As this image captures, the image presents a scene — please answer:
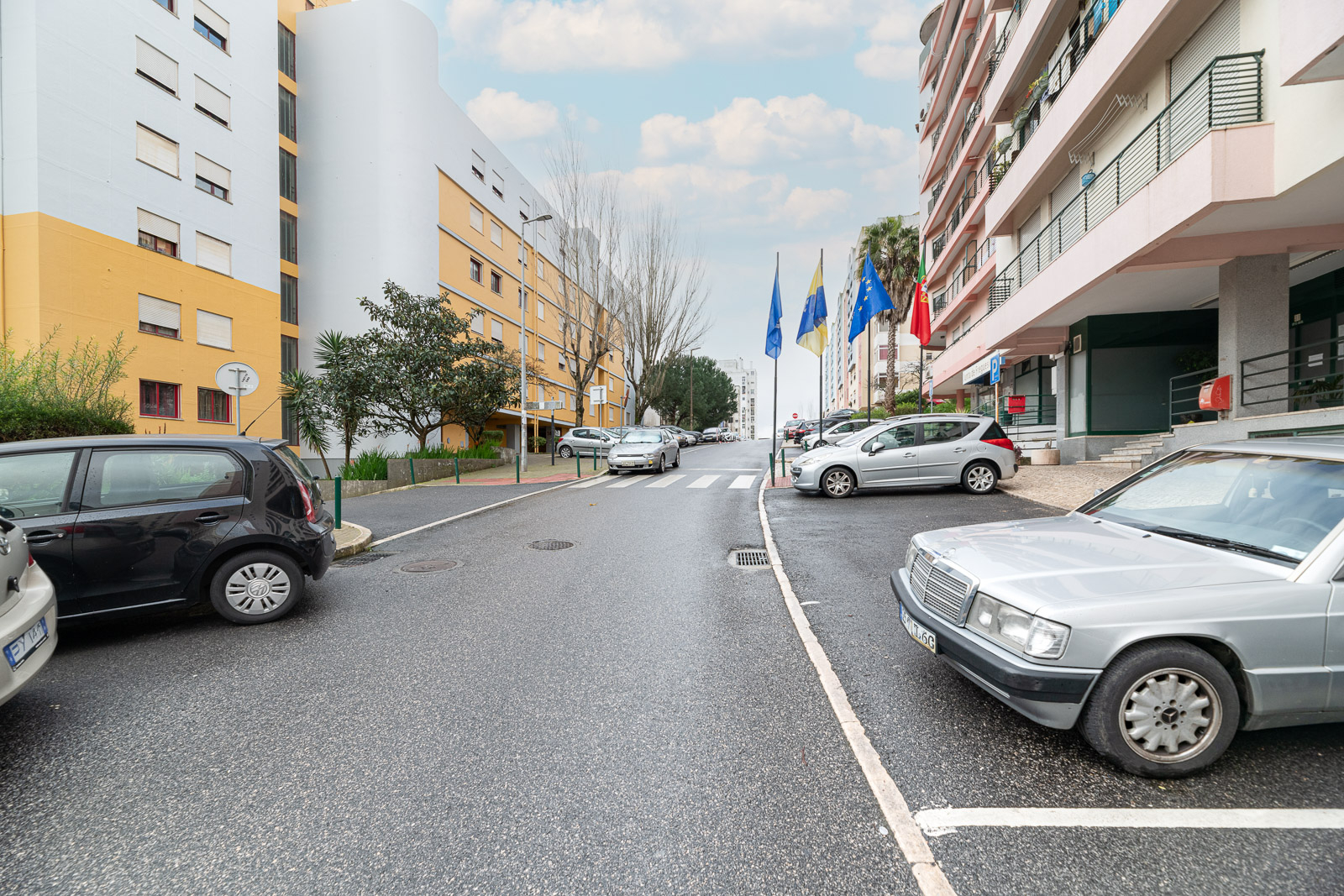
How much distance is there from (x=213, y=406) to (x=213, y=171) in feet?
26.9

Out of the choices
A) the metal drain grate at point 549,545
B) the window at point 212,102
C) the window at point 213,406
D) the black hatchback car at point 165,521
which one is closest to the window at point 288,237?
the window at point 212,102

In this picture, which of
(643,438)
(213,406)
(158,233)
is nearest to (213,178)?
(158,233)

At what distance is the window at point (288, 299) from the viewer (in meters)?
27.0

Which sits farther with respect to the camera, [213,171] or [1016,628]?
[213,171]

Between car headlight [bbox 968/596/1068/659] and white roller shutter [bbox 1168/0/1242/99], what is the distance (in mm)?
12611

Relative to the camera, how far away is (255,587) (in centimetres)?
521

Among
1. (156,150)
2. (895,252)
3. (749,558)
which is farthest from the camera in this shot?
(895,252)

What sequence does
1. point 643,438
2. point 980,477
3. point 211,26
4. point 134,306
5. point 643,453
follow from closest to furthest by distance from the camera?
point 980,477, point 134,306, point 643,453, point 643,438, point 211,26

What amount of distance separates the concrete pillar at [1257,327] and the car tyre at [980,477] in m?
3.92

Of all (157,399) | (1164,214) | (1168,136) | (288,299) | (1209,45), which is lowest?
(157,399)

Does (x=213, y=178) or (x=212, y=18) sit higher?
(x=212, y=18)

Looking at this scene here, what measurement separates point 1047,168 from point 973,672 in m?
18.4

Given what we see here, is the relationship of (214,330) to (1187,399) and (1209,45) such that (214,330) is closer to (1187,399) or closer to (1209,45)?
(1209,45)

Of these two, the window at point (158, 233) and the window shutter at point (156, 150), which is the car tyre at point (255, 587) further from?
the window shutter at point (156, 150)
